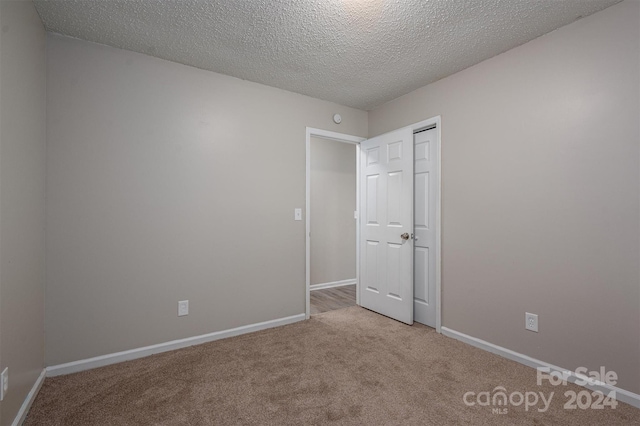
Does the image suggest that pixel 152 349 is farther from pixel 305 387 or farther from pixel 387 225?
pixel 387 225

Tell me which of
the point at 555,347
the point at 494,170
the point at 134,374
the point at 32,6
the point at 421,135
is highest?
the point at 32,6

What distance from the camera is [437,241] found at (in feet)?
9.68

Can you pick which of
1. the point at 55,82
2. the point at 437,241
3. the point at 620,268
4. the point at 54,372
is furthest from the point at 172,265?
the point at 620,268

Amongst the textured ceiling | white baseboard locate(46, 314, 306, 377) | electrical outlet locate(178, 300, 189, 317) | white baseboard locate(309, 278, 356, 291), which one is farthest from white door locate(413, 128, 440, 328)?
electrical outlet locate(178, 300, 189, 317)

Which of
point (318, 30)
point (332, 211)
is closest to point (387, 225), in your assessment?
point (332, 211)

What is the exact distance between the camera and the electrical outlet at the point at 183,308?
2595 mm

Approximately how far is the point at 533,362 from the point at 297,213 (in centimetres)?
240

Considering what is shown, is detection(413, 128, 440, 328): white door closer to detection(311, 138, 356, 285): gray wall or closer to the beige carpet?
the beige carpet

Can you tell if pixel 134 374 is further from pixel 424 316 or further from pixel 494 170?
pixel 494 170

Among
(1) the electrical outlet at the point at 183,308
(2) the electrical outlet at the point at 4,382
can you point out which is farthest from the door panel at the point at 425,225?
(2) the electrical outlet at the point at 4,382

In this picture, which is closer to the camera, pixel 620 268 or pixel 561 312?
pixel 620 268

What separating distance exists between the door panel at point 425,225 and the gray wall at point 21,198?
10.4 feet

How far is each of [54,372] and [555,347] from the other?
3605mm

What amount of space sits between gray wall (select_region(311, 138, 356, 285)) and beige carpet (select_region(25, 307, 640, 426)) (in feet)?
7.15
